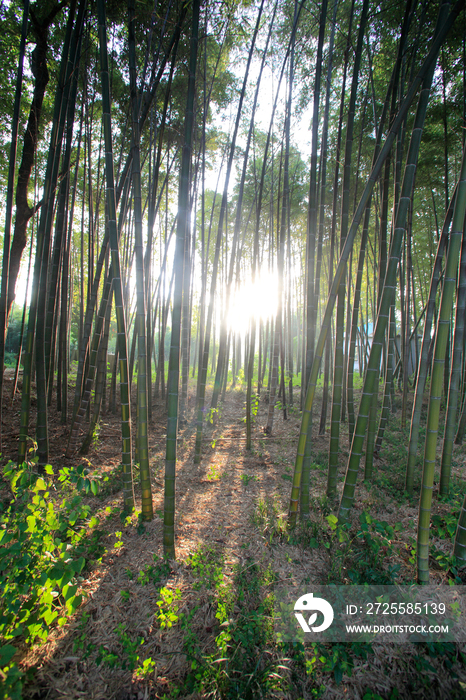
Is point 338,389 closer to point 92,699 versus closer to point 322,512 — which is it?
point 322,512

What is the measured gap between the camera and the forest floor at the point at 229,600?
47.0 inches

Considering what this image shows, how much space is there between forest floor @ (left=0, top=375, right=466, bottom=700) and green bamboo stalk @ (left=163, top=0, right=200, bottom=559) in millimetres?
320

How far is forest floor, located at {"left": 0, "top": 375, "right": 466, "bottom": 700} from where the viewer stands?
1193mm

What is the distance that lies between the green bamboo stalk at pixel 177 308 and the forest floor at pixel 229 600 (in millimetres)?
320

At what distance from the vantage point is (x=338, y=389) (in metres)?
2.10

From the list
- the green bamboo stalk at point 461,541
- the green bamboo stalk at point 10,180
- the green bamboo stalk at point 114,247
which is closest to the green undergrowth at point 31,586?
the green bamboo stalk at point 114,247

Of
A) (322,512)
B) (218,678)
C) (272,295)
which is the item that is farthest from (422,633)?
(272,295)

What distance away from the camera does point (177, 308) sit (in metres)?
1.72

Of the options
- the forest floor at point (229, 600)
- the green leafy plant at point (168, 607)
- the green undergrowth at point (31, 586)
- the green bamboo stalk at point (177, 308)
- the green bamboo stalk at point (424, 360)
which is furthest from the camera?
the green bamboo stalk at point (424, 360)

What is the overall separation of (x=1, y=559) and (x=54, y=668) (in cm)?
52

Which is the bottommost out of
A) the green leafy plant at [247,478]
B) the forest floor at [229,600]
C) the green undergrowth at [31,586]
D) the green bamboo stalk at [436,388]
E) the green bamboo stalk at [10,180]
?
the forest floor at [229,600]

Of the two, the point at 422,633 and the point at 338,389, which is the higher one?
the point at 338,389

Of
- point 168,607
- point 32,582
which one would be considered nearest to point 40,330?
point 32,582

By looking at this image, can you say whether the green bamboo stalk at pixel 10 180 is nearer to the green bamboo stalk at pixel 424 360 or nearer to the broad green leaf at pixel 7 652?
the broad green leaf at pixel 7 652
